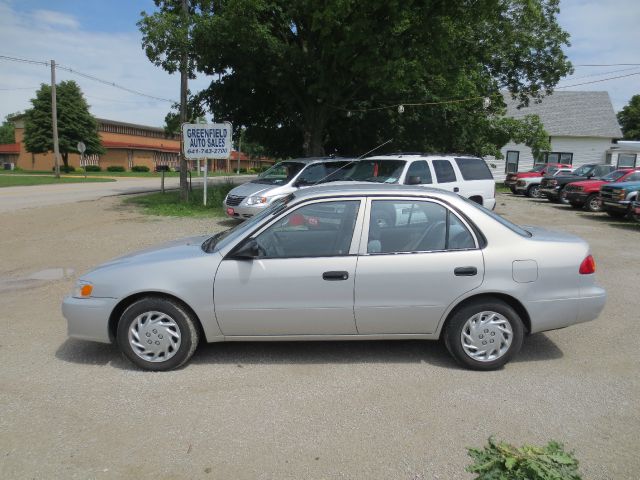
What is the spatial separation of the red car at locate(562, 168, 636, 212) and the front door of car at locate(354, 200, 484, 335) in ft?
53.4

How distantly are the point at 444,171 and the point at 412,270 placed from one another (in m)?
8.17

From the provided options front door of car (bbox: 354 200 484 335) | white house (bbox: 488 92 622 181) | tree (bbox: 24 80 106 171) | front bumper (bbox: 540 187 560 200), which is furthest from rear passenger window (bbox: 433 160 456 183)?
tree (bbox: 24 80 106 171)

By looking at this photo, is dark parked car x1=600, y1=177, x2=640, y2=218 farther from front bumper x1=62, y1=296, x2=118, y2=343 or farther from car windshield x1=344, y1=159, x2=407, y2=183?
front bumper x1=62, y1=296, x2=118, y2=343

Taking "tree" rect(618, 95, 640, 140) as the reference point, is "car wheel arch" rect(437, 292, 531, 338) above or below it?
below

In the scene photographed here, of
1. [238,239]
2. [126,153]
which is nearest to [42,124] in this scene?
[126,153]

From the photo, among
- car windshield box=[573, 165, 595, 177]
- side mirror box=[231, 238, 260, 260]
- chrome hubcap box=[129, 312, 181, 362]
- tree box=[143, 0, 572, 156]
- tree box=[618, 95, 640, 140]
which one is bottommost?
chrome hubcap box=[129, 312, 181, 362]

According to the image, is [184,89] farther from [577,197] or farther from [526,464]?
[526,464]

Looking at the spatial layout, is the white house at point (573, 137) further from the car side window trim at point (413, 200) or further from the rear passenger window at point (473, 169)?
the car side window trim at point (413, 200)

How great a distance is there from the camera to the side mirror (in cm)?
421

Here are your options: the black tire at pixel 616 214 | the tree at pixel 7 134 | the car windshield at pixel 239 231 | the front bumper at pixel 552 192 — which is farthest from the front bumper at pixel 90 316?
the tree at pixel 7 134

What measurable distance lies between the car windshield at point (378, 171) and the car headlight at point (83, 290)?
25.9 ft

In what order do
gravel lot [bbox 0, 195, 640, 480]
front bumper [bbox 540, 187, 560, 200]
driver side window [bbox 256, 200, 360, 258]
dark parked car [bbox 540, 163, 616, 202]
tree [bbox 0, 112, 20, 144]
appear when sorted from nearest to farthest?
1. gravel lot [bbox 0, 195, 640, 480]
2. driver side window [bbox 256, 200, 360, 258]
3. dark parked car [bbox 540, 163, 616, 202]
4. front bumper [bbox 540, 187, 560, 200]
5. tree [bbox 0, 112, 20, 144]

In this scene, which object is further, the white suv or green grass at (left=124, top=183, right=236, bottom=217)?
green grass at (left=124, top=183, right=236, bottom=217)

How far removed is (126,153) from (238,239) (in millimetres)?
71424
